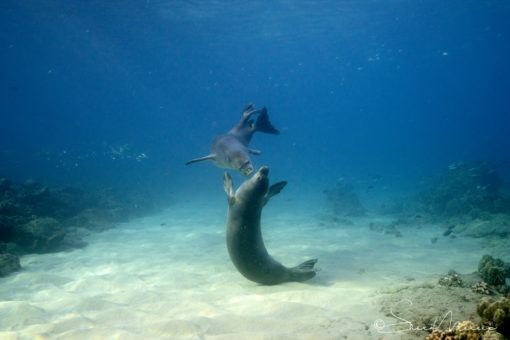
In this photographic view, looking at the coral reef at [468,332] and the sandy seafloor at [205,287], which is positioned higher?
the coral reef at [468,332]

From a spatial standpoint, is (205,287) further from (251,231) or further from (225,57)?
(225,57)

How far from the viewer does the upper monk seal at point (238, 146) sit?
5.04m

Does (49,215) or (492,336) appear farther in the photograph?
(49,215)

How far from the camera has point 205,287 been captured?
17.0ft

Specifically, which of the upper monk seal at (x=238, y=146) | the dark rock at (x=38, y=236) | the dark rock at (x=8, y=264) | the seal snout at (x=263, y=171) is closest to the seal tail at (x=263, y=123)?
the upper monk seal at (x=238, y=146)

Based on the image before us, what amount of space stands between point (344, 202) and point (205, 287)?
15.4 metres

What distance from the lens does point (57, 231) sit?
344 inches

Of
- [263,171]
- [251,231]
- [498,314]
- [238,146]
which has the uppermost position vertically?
[238,146]

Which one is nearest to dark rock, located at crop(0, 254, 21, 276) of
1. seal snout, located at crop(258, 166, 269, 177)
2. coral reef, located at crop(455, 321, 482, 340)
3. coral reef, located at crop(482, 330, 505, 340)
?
seal snout, located at crop(258, 166, 269, 177)

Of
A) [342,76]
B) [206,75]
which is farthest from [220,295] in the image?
[342,76]

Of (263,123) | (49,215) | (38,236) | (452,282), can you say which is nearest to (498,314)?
(452,282)

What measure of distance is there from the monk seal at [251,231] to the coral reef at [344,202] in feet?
45.1

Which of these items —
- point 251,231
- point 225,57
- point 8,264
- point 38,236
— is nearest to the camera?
point 251,231

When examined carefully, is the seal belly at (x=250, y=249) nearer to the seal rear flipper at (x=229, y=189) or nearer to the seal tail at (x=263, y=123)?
the seal rear flipper at (x=229, y=189)
